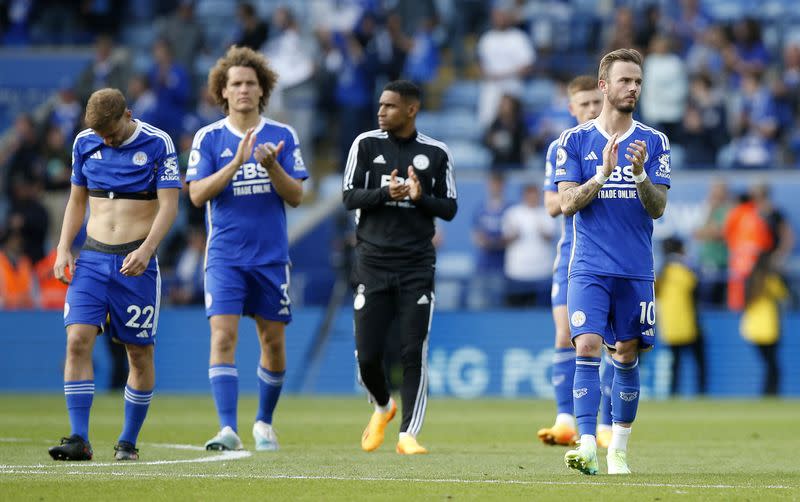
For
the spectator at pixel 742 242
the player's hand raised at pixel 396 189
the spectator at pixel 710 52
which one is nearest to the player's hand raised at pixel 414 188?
the player's hand raised at pixel 396 189

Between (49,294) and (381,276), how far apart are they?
1173 cm

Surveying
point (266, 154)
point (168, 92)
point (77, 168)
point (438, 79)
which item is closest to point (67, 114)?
point (168, 92)

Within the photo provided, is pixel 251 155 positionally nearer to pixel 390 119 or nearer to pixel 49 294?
pixel 390 119

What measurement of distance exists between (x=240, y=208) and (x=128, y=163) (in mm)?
1283

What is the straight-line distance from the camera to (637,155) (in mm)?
7961

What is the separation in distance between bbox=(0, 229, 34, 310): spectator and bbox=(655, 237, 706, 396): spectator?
9017mm

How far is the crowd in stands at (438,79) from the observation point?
22.0 meters

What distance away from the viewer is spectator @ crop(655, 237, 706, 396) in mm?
19109

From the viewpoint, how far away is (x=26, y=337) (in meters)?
20.5

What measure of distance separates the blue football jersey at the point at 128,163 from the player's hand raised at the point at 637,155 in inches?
122

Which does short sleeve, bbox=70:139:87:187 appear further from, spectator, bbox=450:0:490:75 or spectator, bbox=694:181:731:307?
spectator, bbox=450:0:490:75

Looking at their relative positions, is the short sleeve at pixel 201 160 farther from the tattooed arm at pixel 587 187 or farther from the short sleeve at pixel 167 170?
the tattooed arm at pixel 587 187

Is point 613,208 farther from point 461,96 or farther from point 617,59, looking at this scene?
point 461,96

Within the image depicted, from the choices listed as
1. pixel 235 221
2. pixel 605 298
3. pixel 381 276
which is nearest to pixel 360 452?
pixel 381 276
